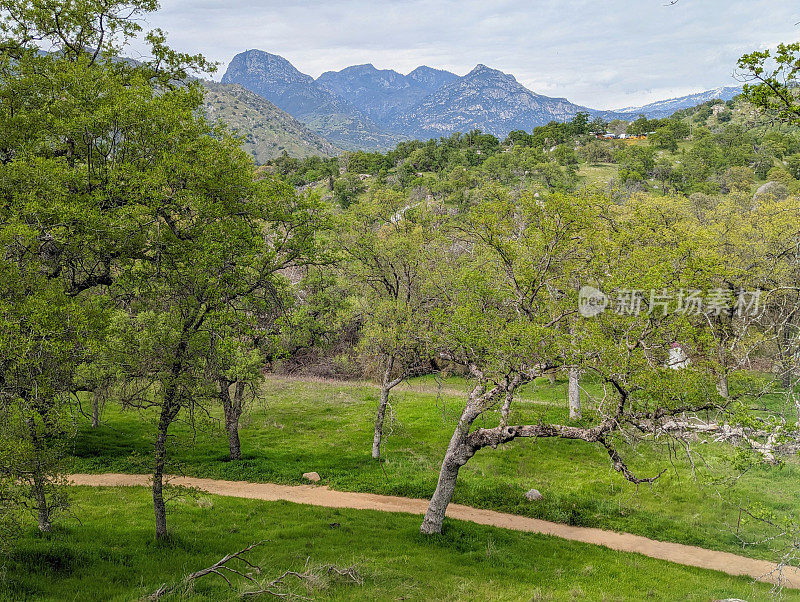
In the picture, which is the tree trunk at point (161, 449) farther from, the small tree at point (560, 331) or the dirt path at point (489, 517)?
the small tree at point (560, 331)

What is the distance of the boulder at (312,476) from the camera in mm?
23797

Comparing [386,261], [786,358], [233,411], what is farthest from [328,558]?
[386,261]

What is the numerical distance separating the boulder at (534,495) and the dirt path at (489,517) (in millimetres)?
1344

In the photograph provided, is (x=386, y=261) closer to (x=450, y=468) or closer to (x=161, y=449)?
(x=450, y=468)

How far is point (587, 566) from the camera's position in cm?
1619

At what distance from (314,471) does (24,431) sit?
1607cm

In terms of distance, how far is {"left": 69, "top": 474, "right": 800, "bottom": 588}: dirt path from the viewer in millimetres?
17531

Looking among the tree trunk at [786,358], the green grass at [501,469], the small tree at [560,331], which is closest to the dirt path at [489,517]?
the green grass at [501,469]

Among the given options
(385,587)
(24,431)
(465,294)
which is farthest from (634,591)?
(24,431)

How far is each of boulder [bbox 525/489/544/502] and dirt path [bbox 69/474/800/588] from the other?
4.41ft

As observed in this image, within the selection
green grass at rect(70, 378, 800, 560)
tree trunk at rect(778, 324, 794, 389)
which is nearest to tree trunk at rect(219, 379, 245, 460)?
green grass at rect(70, 378, 800, 560)

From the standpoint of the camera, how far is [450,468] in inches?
683

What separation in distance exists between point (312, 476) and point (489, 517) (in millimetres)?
8965

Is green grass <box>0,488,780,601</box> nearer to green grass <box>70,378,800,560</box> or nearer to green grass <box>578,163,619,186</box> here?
green grass <box>70,378,800,560</box>
